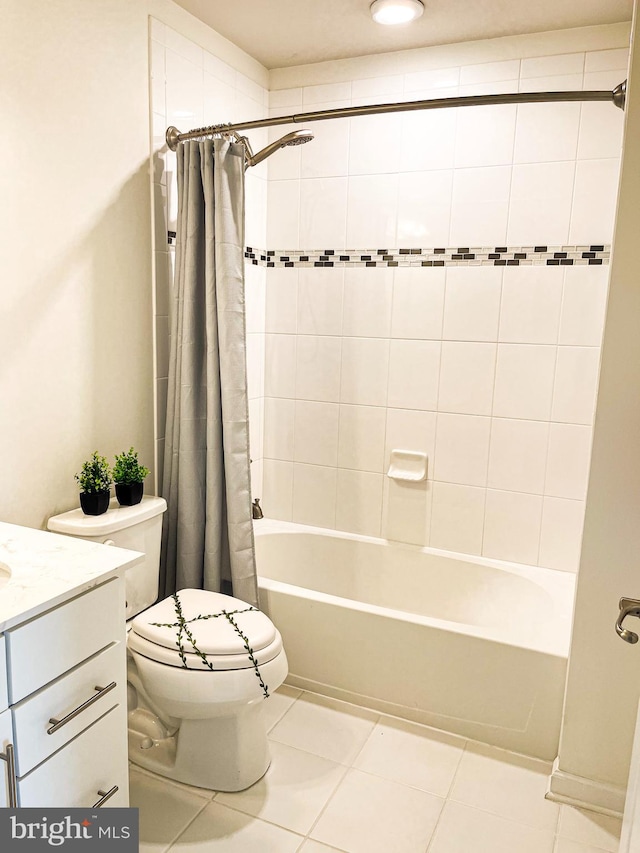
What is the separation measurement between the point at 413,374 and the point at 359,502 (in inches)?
24.3

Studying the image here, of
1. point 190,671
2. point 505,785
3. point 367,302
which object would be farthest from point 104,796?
point 367,302

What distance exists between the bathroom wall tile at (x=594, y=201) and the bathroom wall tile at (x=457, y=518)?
1051mm

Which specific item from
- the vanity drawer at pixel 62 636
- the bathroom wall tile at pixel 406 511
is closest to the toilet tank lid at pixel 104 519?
the vanity drawer at pixel 62 636

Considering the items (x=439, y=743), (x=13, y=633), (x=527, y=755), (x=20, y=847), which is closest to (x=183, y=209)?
(x=13, y=633)

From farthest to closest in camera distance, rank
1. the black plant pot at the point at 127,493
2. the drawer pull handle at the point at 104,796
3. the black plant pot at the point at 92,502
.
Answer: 1. the black plant pot at the point at 127,493
2. the black plant pot at the point at 92,502
3. the drawer pull handle at the point at 104,796

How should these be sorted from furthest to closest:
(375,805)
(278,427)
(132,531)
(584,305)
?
(278,427)
(584,305)
(132,531)
(375,805)

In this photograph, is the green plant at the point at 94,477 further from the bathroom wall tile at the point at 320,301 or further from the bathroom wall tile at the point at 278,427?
the bathroom wall tile at the point at 320,301

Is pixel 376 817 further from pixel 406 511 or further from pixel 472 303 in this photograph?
pixel 472 303

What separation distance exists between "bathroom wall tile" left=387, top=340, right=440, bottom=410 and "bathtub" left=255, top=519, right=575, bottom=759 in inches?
24.5

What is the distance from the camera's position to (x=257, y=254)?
9.29ft

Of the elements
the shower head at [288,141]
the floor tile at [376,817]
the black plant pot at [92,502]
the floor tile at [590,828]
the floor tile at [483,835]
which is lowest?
the floor tile at [376,817]

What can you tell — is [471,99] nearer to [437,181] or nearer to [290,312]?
[437,181]

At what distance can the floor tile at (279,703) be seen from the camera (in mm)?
2221

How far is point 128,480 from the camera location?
2014 mm
